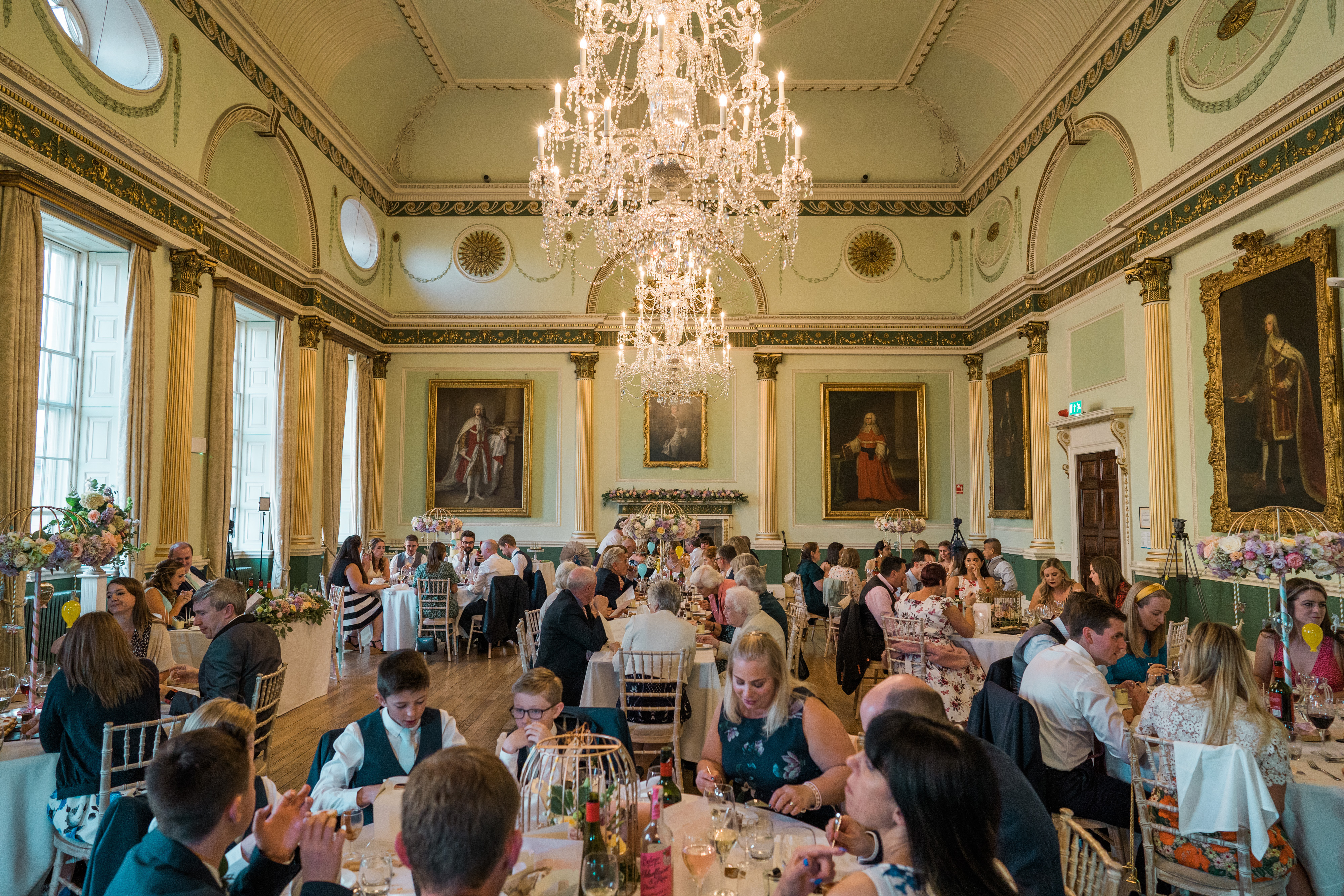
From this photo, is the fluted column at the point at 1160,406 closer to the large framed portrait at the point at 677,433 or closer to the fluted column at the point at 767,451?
the fluted column at the point at 767,451

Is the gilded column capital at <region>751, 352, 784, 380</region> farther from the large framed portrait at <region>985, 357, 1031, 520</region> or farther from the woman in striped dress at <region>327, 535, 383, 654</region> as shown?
the woman in striped dress at <region>327, 535, 383, 654</region>

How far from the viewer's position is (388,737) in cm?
296

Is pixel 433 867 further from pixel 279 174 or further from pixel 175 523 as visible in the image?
pixel 279 174

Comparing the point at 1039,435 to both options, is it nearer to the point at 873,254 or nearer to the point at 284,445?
the point at 873,254

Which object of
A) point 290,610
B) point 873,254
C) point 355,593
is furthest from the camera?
point 873,254

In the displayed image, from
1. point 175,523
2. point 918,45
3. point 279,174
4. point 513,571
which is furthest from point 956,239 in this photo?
point 175,523

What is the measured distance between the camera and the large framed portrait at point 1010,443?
11781mm

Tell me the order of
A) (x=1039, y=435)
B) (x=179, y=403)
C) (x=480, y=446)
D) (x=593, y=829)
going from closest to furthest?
(x=593, y=829), (x=179, y=403), (x=1039, y=435), (x=480, y=446)

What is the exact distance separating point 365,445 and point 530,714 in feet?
37.4

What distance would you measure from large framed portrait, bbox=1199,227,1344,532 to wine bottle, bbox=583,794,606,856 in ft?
21.6

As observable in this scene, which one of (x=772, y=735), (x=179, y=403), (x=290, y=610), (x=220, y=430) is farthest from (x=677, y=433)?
(x=772, y=735)

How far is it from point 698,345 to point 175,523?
6.17 metres

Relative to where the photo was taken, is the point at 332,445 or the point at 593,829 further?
the point at 332,445

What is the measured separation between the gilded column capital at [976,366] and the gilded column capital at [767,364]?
3.22 metres
